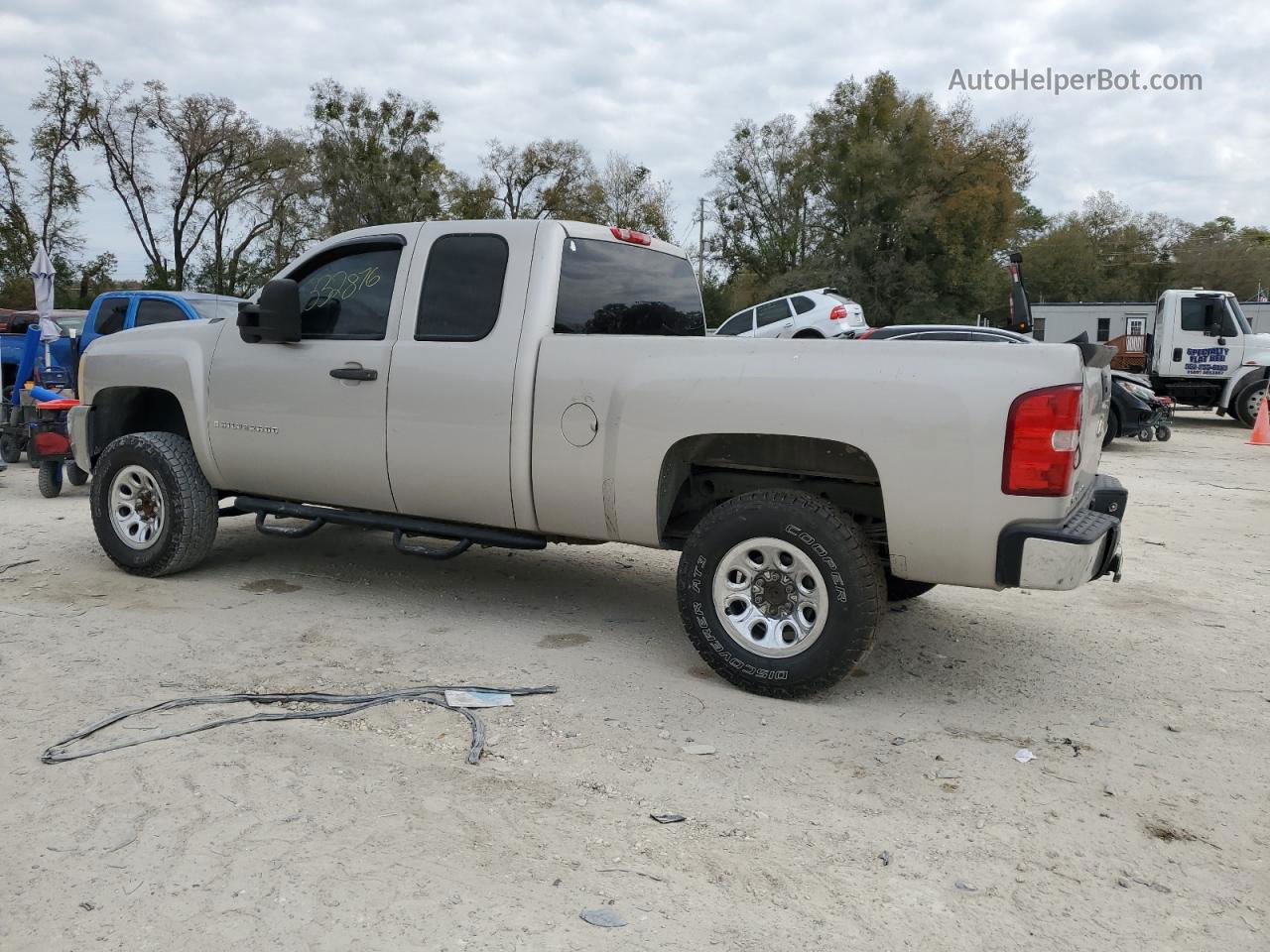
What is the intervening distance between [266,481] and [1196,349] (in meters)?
17.6

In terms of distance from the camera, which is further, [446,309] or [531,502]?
[446,309]

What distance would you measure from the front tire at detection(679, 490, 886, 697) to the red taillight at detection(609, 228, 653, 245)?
5.82 feet

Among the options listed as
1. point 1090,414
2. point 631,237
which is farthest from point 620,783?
point 631,237

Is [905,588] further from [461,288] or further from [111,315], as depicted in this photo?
[111,315]

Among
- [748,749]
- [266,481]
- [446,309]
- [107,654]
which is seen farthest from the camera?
[266,481]

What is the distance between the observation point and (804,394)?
3777mm

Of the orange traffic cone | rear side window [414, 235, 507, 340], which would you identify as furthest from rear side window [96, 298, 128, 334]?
the orange traffic cone

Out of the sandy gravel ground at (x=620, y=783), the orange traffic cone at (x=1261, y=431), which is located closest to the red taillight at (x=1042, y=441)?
the sandy gravel ground at (x=620, y=783)

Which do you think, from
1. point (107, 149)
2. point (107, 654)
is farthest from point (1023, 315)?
point (107, 149)

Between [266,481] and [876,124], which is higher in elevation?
[876,124]

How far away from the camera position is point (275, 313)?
4.98m

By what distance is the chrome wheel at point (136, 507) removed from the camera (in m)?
5.54

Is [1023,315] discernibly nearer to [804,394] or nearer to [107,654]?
[804,394]

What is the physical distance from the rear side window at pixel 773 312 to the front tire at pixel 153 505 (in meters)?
16.1
